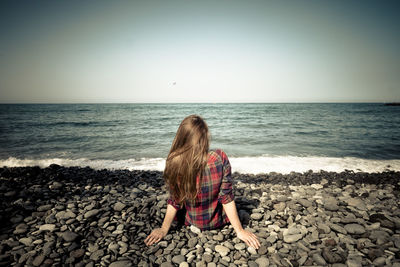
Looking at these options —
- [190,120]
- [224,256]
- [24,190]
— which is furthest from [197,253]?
[24,190]

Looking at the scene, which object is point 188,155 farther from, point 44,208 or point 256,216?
point 44,208

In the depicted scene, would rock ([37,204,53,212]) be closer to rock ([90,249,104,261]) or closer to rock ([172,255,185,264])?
rock ([90,249,104,261])

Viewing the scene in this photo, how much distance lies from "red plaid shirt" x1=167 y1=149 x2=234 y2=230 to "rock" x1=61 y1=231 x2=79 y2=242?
5.21 ft

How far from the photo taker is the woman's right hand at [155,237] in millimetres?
2657

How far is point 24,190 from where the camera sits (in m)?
4.44

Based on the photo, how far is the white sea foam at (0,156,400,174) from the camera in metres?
7.77

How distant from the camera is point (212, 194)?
7.89 feet

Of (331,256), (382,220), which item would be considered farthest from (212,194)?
(382,220)

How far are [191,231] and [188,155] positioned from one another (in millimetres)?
1544

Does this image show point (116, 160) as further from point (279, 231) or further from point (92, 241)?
point (279, 231)

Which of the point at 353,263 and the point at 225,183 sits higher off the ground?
the point at 225,183

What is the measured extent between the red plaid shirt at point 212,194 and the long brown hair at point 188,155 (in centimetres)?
11

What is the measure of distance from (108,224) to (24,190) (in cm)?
305

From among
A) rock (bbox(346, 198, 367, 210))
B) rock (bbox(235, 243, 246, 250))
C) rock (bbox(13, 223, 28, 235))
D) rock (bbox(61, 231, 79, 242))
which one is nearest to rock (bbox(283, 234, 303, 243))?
rock (bbox(235, 243, 246, 250))
